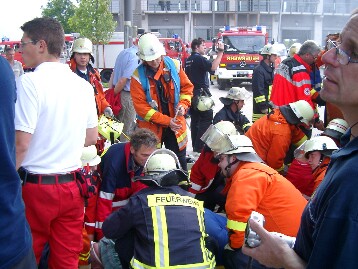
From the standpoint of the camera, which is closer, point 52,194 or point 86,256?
point 52,194

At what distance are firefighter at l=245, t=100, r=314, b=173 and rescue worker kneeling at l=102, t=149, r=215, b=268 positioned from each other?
196cm

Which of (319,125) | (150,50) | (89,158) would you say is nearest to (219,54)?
(319,125)

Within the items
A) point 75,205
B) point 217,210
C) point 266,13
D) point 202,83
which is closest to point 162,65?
point 217,210

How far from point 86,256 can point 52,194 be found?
4.04 feet

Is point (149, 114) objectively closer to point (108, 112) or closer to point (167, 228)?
point (108, 112)

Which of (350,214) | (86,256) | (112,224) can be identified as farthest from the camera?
(86,256)

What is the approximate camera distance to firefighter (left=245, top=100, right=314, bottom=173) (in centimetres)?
481

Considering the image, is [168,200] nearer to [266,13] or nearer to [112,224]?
[112,224]

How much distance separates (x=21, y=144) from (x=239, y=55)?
51.6 ft

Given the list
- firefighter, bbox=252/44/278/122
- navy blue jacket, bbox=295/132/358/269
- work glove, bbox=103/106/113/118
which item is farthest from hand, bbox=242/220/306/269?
firefighter, bbox=252/44/278/122

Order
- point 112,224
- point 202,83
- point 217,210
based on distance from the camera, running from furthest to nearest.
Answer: point 202,83 → point 217,210 → point 112,224

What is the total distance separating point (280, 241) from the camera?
1.50 m

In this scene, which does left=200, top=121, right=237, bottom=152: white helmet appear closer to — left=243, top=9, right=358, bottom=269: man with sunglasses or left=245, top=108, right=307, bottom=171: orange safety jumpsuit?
left=245, top=108, right=307, bottom=171: orange safety jumpsuit

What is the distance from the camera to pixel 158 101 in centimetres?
510
